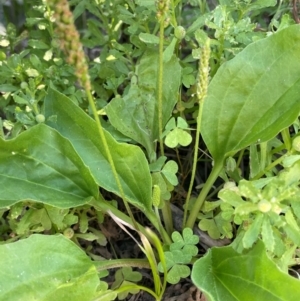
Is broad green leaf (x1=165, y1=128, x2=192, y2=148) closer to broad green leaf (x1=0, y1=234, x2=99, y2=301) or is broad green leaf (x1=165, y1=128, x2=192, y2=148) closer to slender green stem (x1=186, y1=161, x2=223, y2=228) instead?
Answer: slender green stem (x1=186, y1=161, x2=223, y2=228)

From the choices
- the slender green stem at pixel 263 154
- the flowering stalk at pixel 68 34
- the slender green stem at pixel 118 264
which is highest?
the flowering stalk at pixel 68 34

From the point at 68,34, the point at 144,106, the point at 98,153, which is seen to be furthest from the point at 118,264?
the point at 68,34

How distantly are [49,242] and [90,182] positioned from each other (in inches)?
5.5

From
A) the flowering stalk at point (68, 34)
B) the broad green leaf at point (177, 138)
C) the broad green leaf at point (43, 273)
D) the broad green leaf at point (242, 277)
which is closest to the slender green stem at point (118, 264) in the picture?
the broad green leaf at point (43, 273)

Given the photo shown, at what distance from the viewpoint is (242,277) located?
89 centimetres

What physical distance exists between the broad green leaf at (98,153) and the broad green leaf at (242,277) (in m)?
0.17

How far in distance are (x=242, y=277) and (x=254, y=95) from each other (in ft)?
1.18

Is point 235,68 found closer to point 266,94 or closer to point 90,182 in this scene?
point 266,94

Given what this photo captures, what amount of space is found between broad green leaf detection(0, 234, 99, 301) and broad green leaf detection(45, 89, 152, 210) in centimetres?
16

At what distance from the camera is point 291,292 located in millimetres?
792

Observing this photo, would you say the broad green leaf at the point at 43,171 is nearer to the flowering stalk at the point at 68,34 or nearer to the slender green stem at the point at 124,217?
the slender green stem at the point at 124,217

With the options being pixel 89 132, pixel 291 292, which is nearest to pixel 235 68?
pixel 89 132

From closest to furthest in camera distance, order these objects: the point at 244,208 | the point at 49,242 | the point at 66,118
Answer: the point at 244,208, the point at 49,242, the point at 66,118

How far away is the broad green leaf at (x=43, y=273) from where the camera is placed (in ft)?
2.90
